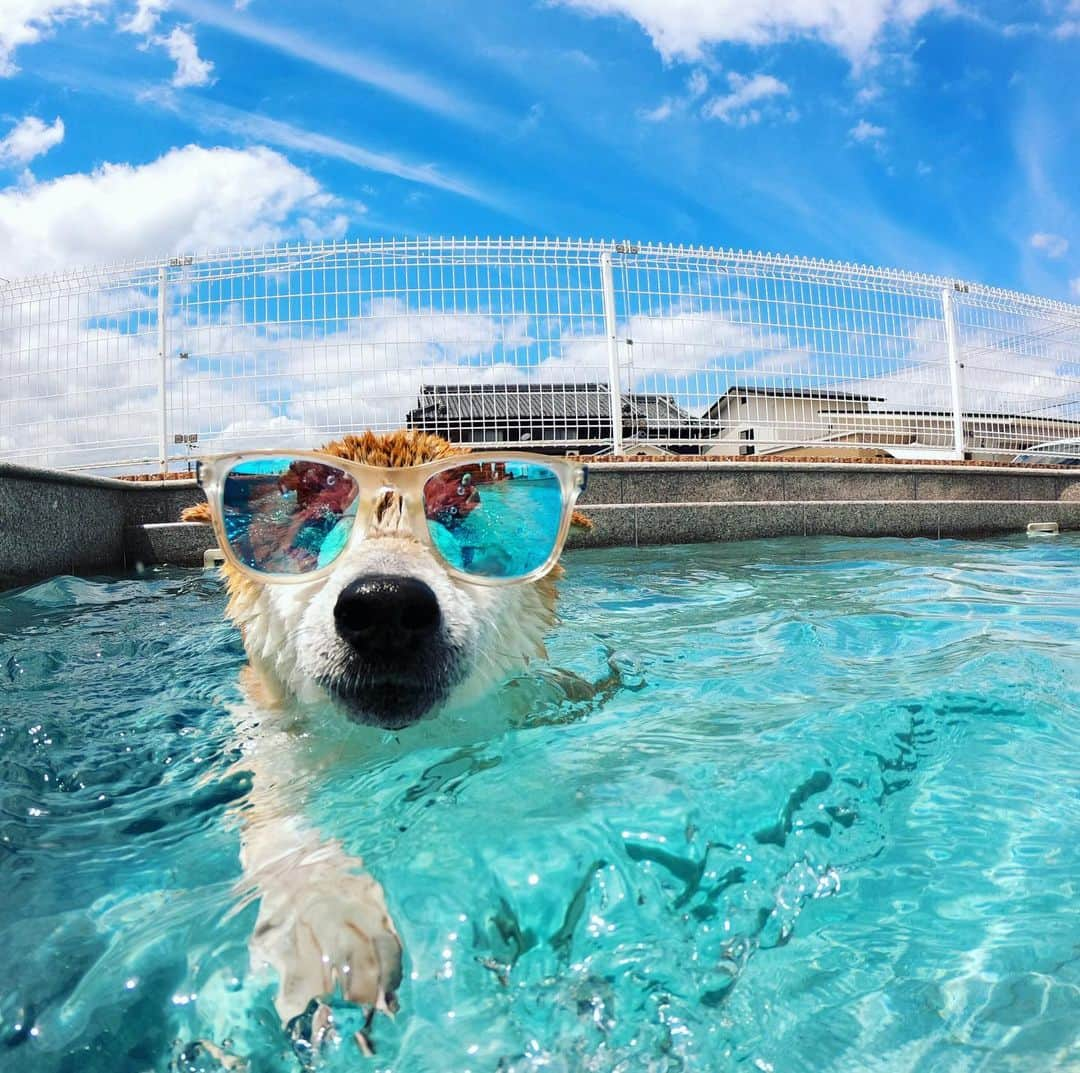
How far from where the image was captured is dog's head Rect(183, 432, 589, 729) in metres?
2.21

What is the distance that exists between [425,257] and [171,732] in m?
9.85

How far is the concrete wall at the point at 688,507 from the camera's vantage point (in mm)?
7629

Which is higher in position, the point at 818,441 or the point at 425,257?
the point at 425,257

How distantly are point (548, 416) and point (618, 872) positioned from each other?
10.1 meters

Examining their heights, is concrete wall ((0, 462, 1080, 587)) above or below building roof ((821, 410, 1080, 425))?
below

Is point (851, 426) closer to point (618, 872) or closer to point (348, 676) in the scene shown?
point (348, 676)

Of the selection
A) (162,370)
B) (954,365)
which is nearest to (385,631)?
(162,370)

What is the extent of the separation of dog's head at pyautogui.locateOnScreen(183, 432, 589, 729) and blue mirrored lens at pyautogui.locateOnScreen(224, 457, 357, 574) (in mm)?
86

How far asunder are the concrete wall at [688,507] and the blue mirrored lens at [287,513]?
5416mm

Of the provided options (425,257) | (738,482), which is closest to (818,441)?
(738,482)

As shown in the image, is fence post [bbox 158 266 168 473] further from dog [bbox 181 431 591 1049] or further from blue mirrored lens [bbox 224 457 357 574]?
blue mirrored lens [bbox 224 457 357 574]

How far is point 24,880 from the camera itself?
72.1 inches

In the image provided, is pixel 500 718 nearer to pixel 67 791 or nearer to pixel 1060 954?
pixel 67 791

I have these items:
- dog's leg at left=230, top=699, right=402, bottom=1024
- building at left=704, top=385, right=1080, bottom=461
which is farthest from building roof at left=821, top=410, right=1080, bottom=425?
dog's leg at left=230, top=699, right=402, bottom=1024
